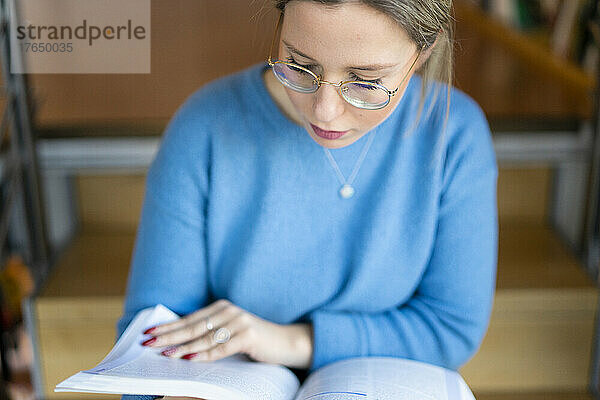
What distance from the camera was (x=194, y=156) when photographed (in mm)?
909

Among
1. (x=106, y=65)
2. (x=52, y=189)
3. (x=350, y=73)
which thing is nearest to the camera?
(x=350, y=73)

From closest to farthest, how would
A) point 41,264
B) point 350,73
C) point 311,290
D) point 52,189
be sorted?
point 350,73
point 311,290
point 41,264
point 52,189

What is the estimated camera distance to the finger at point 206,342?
82cm

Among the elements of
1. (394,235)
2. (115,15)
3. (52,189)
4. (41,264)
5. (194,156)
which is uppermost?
(115,15)

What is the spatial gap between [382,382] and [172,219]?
0.37 m

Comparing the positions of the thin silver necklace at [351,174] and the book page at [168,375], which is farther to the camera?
the thin silver necklace at [351,174]

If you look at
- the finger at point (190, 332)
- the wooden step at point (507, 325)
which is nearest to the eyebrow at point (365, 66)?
the finger at point (190, 332)

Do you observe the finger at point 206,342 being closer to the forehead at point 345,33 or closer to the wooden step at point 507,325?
the forehead at point 345,33

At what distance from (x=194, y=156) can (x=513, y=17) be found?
76.9 inches

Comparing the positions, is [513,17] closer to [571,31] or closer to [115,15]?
[571,31]

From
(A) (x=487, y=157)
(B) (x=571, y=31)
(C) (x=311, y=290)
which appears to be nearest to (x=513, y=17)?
(B) (x=571, y=31)

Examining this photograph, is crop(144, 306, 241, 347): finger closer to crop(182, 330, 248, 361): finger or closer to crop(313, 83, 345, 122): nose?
crop(182, 330, 248, 361): finger

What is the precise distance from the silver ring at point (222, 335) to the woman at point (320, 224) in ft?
0.10
